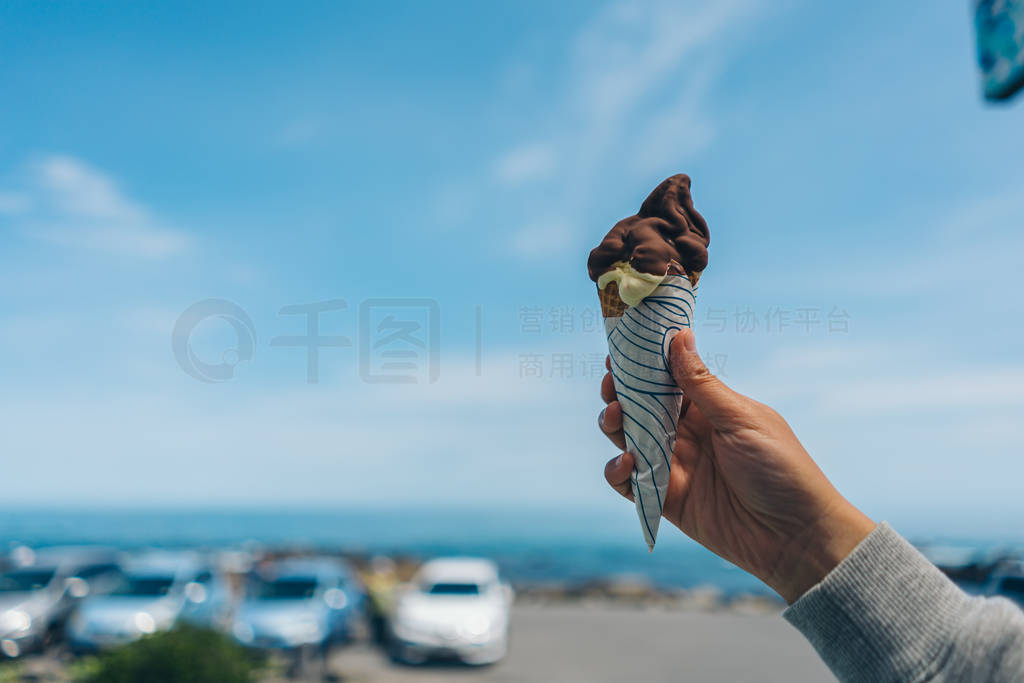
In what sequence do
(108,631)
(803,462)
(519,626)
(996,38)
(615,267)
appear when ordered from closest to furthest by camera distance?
(803,462)
(615,267)
(996,38)
(108,631)
(519,626)

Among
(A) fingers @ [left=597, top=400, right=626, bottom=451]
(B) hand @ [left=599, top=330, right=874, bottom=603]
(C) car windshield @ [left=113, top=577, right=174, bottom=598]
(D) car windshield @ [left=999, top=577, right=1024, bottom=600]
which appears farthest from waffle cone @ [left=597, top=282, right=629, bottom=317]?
(C) car windshield @ [left=113, top=577, right=174, bottom=598]

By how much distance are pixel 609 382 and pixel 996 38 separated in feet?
6.75

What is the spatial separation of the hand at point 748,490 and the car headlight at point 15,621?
1492cm

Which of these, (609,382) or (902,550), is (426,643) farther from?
(902,550)

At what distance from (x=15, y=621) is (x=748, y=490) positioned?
1553 centimetres

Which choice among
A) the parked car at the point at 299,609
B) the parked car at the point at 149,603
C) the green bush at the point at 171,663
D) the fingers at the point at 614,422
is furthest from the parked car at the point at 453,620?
the fingers at the point at 614,422

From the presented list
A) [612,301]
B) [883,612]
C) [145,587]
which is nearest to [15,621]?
[145,587]

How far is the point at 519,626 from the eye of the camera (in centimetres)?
1864

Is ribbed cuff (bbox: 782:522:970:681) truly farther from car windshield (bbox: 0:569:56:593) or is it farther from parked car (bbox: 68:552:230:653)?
car windshield (bbox: 0:569:56:593)

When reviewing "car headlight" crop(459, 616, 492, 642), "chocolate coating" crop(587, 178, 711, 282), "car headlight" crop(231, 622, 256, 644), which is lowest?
"car headlight" crop(459, 616, 492, 642)

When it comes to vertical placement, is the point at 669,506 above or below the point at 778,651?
above

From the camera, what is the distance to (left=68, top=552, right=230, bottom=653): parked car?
12578 millimetres

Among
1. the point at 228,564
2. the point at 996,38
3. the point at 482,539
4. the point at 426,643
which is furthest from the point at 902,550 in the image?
the point at 482,539

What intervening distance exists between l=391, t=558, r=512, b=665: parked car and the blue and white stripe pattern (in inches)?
470
